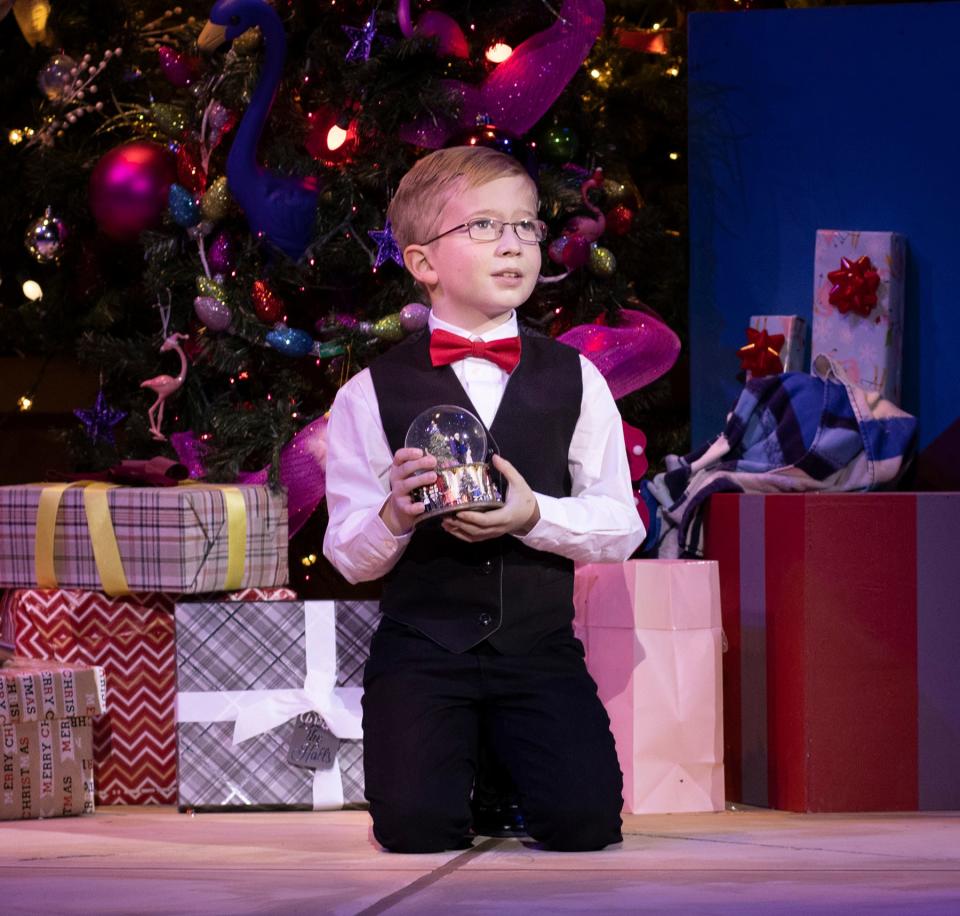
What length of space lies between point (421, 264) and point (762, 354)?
3.77ft

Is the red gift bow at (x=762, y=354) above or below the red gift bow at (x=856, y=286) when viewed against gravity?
below

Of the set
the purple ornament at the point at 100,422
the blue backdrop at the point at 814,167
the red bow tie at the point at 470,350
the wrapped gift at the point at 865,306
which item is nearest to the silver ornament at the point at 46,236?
the purple ornament at the point at 100,422

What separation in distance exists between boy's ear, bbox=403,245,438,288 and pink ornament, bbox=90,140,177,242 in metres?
1.38

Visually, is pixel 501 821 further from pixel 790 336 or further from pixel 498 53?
pixel 498 53

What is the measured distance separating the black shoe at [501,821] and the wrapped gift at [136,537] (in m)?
0.81

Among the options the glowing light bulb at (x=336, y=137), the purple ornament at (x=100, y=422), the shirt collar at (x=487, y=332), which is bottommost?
the purple ornament at (x=100, y=422)

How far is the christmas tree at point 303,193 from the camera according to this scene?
11.7 ft

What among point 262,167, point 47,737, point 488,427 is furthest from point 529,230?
point 47,737

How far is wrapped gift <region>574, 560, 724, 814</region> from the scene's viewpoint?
2.94 m

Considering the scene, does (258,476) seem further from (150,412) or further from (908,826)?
(908,826)

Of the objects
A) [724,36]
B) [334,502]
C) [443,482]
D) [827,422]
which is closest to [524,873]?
[443,482]

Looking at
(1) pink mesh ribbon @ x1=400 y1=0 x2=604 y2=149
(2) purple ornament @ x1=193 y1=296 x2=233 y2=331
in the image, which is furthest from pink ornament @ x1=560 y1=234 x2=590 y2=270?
(2) purple ornament @ x1=193 y1=296 x2=233 y2=331

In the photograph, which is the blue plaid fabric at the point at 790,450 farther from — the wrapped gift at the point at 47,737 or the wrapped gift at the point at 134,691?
the wrapped gift at the point at 47,737

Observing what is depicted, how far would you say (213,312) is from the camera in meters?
3.72
